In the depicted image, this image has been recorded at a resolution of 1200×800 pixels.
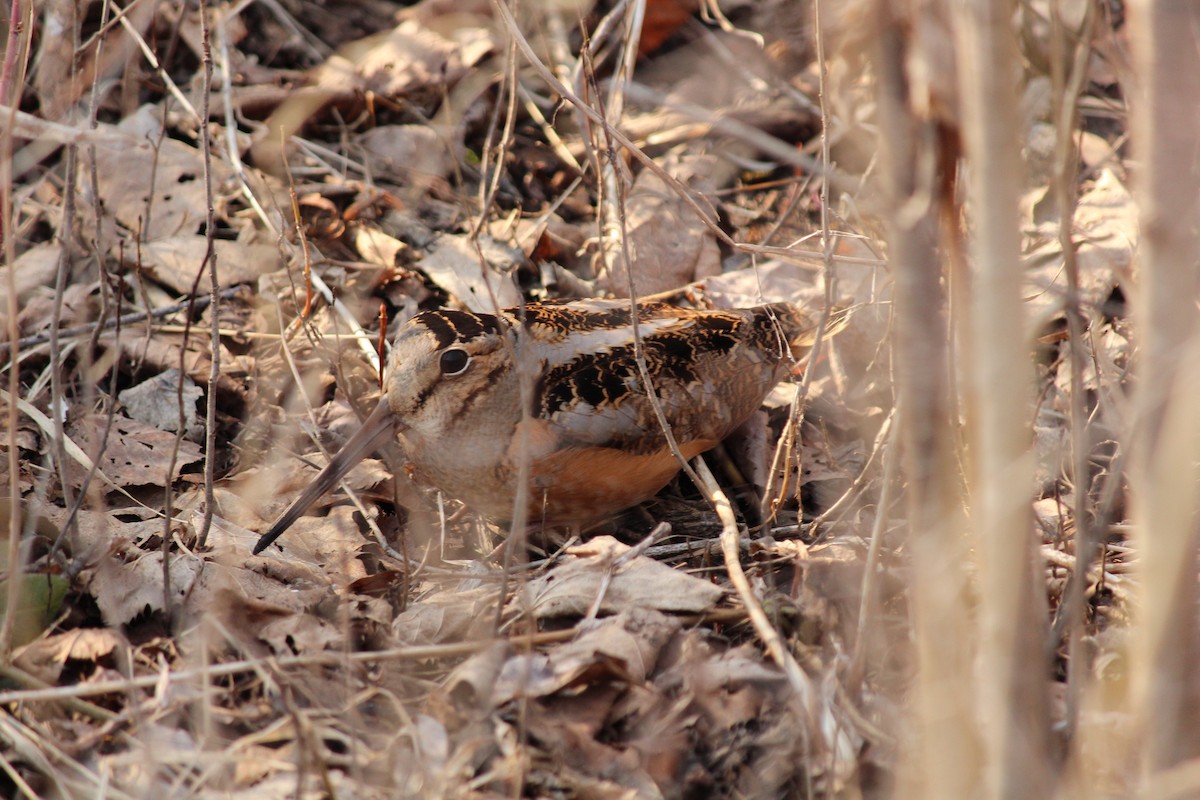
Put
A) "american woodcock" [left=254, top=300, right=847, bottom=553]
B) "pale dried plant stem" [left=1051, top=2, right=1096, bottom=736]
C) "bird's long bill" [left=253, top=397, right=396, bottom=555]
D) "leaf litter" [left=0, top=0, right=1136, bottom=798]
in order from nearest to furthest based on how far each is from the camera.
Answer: "pale dried plant stem" [left=1051, top=2, right=1096, bottom=736] < "leaf litter" [left=0, top=0, right=1136, bottom=798] < "bird's long bill" [left=253, top=397, right=396, bottom=555] < "american woodcock" [left=254, top=300, right=847, bottom=553]

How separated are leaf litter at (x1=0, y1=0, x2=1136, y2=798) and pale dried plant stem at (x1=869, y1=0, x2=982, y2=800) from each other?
0.80ft

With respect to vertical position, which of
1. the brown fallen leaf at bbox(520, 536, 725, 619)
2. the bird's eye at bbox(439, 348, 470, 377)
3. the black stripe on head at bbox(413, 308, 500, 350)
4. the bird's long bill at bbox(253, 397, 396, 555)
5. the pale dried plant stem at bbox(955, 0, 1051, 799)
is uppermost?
the pale dried plant stem at bbox(955, 0, 1051, 799)

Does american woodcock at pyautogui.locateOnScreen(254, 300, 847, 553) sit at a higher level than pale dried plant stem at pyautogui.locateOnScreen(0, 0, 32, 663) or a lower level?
lower

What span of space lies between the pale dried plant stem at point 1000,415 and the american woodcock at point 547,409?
1953 millimetres

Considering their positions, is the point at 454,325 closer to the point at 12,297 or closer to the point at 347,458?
the point at 347,458

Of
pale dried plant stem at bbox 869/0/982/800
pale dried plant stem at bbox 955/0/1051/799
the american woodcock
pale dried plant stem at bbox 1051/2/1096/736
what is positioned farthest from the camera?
the american woodcock

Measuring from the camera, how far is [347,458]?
3885 mm

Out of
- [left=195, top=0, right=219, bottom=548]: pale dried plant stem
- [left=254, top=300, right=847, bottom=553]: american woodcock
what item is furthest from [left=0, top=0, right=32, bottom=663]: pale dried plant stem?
[left=254, top=300, right=847, bottom=553]: american woodcock

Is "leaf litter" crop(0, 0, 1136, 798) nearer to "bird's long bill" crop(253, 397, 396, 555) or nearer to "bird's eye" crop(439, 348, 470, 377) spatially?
"bird's long bill" crop(253, 397, 396, 555)

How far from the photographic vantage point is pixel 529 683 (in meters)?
2.86

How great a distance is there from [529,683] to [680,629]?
47cm

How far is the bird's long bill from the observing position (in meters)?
3.72

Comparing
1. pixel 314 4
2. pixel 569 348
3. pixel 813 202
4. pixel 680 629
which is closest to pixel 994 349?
pixel 680 629

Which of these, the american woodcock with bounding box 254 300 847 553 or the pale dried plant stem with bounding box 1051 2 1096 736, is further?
the american woodcock with bounding box 254 300 847 553
